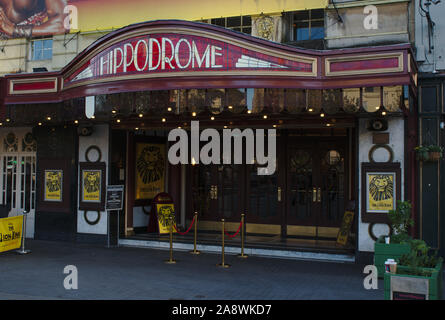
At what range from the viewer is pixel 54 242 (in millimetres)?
14375

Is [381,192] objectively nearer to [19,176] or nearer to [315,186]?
[315,186]

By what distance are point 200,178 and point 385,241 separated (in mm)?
6982

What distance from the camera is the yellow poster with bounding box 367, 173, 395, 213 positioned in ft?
36.7

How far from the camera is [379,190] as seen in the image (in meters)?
11.3

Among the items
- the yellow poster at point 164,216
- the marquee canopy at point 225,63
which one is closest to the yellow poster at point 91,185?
the yellow poster at point 164,216

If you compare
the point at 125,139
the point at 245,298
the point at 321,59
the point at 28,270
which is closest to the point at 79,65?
the point at 125,139

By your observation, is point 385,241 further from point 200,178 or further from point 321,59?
point 200,178

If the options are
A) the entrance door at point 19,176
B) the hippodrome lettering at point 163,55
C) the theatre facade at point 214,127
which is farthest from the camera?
the entrance door at point 19,176

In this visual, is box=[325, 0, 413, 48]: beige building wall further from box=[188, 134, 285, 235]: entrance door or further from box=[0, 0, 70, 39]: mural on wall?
box=[0, 0, 70, 39]: mural on wall

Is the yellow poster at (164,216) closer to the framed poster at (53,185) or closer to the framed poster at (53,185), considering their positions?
the framed poster at (53,185)

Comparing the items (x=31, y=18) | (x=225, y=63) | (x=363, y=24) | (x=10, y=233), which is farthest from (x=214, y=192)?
(x=31, y=18)

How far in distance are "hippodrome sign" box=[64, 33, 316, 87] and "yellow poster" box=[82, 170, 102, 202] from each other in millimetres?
4100

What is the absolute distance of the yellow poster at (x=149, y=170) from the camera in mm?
15148

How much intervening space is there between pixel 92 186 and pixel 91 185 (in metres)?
0.05
